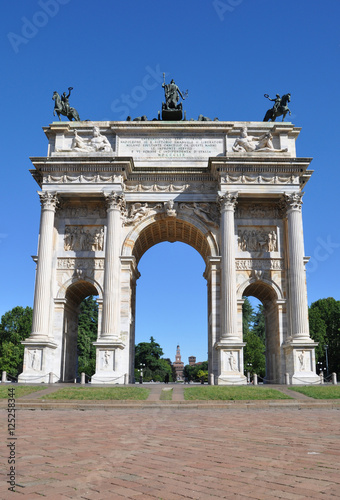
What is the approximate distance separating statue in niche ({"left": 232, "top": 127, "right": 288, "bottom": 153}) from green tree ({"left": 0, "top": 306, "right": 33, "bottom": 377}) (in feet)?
142

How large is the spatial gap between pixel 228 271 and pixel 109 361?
10073 millimetres

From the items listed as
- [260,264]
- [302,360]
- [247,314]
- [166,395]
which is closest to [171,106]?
[260,264]

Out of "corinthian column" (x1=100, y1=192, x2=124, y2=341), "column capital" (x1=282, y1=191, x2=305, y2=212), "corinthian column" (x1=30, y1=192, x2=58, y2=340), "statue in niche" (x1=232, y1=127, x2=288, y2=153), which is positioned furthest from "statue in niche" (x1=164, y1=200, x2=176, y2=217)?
"column capital" (x1=282, y1=191, x2=305, y2=212)

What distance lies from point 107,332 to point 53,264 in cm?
694

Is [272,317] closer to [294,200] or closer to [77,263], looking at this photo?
[294,200]

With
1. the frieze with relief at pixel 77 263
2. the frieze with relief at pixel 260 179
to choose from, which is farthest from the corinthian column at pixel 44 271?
the frieze with relief at pixel 260 179

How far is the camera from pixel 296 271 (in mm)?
34312

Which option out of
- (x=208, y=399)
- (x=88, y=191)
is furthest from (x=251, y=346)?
(x=208, y=399)

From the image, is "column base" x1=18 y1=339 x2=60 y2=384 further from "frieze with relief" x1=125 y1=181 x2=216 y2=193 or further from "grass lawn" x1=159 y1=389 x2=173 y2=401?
"frieze with relief" x1=125 y1=181 x2=216 y2=193

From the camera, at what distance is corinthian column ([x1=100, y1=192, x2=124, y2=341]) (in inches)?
1309

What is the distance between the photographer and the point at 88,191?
35.8m

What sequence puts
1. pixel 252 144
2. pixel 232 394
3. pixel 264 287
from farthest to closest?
1. pixel 252 144
2. pixel 264 287
3. pixel 232 394

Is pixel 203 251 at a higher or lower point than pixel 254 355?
higher

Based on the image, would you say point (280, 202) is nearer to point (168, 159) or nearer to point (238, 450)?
point (168, 159)
